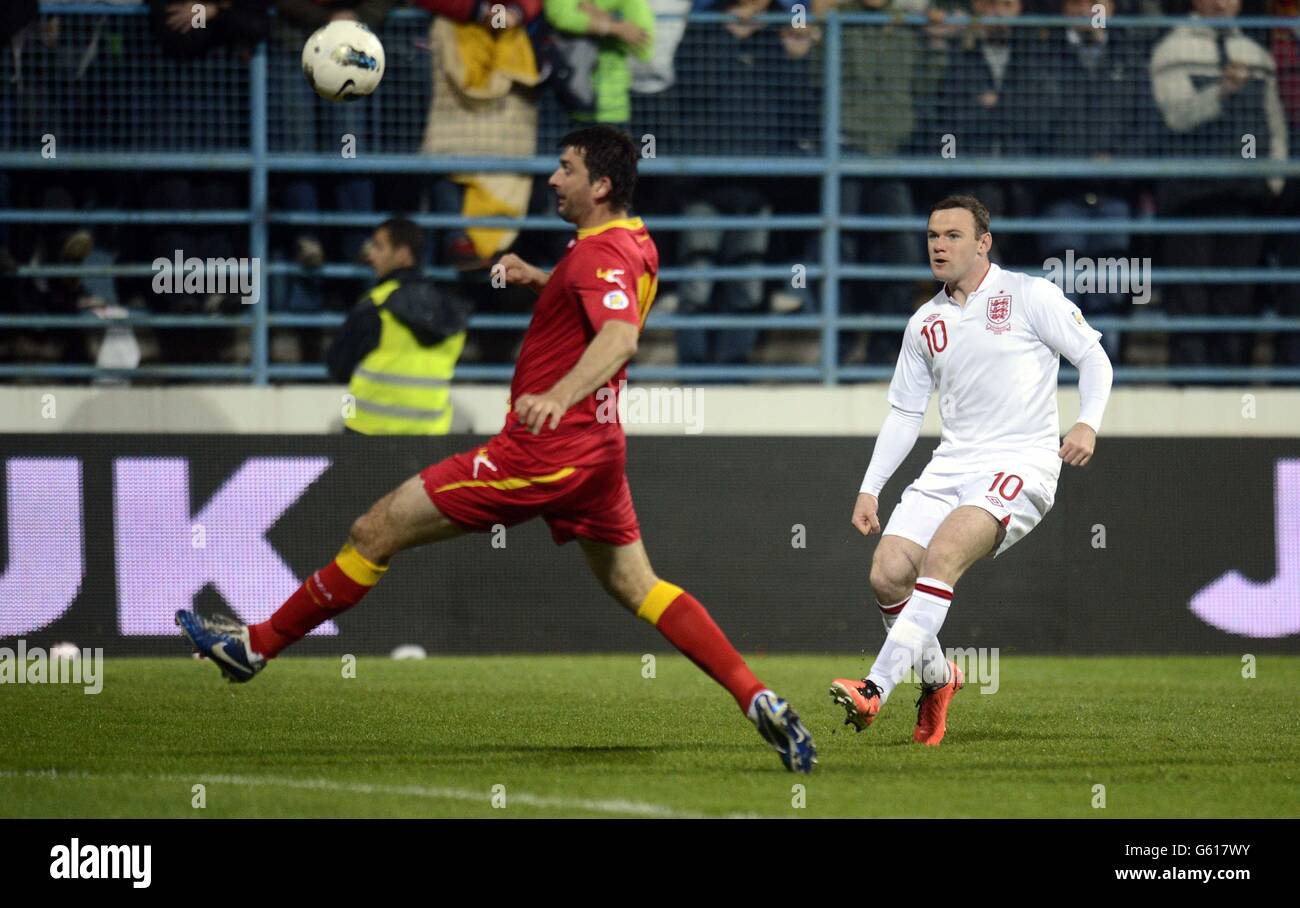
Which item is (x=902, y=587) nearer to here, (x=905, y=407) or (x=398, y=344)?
(x=905, y=407)

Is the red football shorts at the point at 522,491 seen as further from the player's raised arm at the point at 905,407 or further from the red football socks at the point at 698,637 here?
the player's raised arm at the point at 905,407

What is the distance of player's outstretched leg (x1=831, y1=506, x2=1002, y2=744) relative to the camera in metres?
6.88

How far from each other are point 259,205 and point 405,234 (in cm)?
130

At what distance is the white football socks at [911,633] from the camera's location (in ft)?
22.9

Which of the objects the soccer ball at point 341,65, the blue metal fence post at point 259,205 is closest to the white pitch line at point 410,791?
the soccer ball at point 341,65


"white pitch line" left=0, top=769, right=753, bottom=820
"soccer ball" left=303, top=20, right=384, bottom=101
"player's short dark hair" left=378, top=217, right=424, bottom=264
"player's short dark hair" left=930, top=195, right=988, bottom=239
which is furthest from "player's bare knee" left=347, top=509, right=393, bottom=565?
"player's short dark hair" left=378, top=217, right=424, bottom=264

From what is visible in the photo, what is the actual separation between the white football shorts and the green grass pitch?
0.81 metres

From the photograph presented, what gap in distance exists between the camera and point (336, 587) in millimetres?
6840

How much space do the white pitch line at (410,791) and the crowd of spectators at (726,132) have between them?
231 inches

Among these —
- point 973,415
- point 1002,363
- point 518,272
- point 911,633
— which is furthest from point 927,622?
point 518,272

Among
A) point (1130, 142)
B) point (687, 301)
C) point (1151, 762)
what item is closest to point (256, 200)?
point (687, 301)

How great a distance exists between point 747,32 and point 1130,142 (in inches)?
98.8

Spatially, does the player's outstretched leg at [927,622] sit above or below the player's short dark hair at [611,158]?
below

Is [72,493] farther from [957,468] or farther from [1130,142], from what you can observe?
[1130,142]
